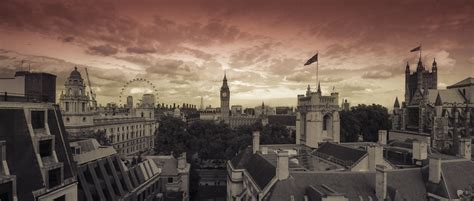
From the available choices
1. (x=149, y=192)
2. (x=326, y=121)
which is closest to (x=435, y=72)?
(x=326, y=121)

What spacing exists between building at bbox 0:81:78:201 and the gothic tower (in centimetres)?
4877

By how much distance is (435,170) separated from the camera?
26.3 m

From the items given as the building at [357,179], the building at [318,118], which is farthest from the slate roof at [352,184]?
the building at [318,118]

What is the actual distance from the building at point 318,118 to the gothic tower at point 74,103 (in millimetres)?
49448

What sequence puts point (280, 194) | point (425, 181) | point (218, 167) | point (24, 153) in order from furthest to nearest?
point (218, 167) < point (425, 181) < point (280, 194) < point (24, 153)

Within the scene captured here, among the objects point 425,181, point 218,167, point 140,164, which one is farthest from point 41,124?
point 218,167

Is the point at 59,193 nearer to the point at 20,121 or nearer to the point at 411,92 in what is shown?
the point at 20,121

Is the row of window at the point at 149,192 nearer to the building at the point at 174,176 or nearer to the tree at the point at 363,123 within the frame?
the building at the point at 174,176

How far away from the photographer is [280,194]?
24.0 meters

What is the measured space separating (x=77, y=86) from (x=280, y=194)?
2397 inches

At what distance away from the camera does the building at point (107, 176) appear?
86.0 feet

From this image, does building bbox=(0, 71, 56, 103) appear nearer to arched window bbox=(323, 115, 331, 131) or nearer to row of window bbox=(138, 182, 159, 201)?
row of window bbox=(138, 182, 159, 201)

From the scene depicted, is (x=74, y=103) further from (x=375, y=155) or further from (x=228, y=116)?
(x=228, y=116)

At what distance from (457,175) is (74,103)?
70.3 meters
